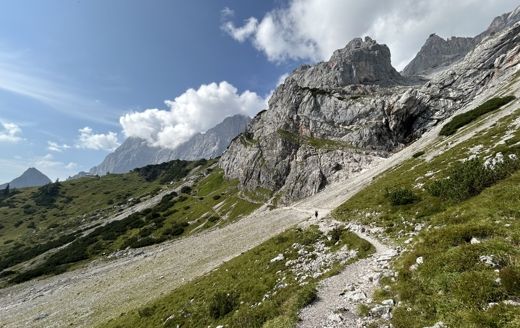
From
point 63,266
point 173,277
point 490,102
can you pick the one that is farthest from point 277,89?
point 173,277

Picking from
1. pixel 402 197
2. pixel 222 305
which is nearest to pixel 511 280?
pixel 222 305

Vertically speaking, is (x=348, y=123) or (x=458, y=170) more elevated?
(x=348, y=123)

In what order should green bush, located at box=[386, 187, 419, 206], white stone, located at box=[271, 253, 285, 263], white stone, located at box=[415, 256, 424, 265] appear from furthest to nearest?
green bush, located at box=[386, 187, 419, 206] → white stone, located at box=[271, 253, 285, 263] → white stone, located at box=[415, 256, 424, 265]

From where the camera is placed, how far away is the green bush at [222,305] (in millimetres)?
22234

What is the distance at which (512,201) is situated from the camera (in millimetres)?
18891

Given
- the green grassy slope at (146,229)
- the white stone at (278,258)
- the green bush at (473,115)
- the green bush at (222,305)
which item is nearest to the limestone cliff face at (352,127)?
the green grassy slope at (146,229)

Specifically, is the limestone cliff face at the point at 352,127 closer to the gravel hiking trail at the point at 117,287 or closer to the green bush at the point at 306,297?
the gravel hiking trail at the point at 117,287

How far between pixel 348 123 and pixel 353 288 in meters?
112

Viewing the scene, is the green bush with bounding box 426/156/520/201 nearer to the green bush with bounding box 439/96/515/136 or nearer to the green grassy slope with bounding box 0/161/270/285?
the green bush with bounding box 439/96/515/136

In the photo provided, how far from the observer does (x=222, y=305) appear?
22703 millimetres

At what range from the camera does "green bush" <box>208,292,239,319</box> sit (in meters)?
22.2

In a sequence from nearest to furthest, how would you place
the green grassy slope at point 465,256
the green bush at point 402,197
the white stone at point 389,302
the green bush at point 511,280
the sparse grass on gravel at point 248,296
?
the green bush at point 511,280 < the green grassy slope at point 465,256 < the white stone at point 389,302 < the sparse grass on gravel at point 248,296 < the green bush at point 402,197

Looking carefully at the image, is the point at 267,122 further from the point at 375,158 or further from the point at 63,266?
the point at 63,266

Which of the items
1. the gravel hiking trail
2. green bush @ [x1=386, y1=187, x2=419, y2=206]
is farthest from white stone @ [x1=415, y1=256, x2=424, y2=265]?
green bush @ [x1=386, y1=187, x2=419, y2=206]
